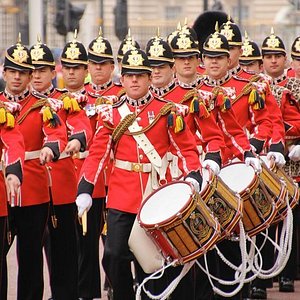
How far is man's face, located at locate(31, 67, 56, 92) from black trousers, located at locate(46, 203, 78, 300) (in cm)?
90

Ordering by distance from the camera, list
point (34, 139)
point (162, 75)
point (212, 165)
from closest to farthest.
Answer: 1. point (212, 165)
2. point (34, 139)
3. point (162, 75)

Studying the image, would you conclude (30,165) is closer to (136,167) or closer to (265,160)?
(136,167)

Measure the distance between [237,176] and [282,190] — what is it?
48 cm

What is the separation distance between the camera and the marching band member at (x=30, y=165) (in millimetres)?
11430

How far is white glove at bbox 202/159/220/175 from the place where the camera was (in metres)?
11.3

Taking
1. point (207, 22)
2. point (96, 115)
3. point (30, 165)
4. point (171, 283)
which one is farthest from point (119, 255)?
point (207, 22)

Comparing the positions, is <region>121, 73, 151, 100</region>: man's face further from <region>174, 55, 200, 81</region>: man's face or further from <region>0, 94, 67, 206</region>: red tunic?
<region>174, 55, 200, 81</region>: man's face

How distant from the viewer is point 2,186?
36.0 feet

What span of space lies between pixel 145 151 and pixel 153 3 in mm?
56783

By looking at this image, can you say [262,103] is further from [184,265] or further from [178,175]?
[184,265]

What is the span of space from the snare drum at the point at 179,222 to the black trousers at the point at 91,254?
8.36ft

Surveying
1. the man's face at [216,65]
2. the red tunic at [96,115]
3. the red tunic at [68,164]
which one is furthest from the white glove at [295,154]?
the red tunic at [68,164]

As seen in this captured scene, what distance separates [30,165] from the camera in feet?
38.2

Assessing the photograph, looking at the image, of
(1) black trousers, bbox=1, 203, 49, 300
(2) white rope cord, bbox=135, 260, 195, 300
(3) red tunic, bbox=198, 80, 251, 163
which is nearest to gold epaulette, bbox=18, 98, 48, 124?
(1) black trousers, bbox=1, 203, 49, 300
